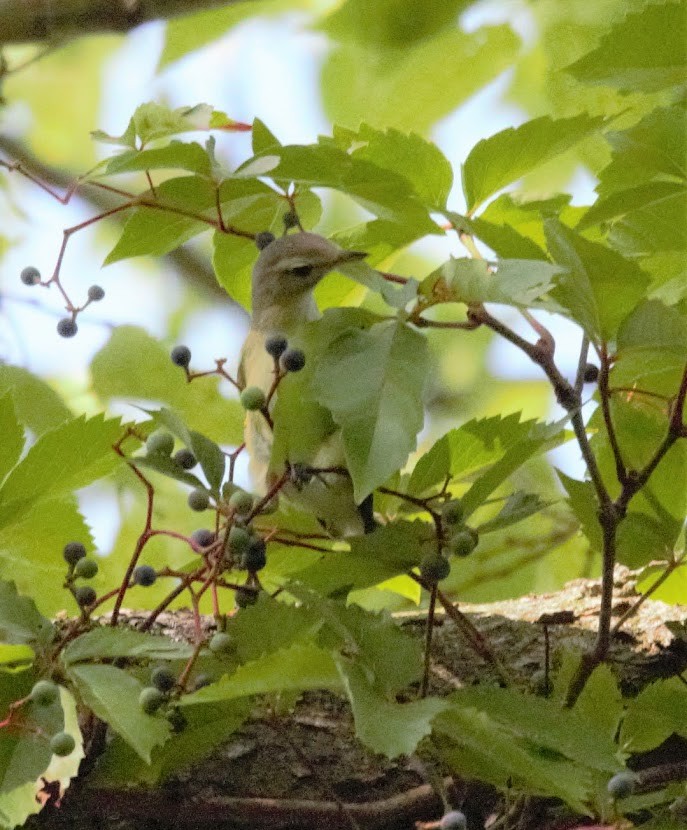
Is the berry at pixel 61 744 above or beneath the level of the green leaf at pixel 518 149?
beneath

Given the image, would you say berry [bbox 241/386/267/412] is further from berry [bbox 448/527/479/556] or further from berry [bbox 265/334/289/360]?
berry [bbox 448/527/479/556]

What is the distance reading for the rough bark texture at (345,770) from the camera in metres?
0.95

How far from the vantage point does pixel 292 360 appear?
34.8 inches

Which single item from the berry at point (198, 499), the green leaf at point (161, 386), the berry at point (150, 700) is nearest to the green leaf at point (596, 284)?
the berry at point (198, 499)

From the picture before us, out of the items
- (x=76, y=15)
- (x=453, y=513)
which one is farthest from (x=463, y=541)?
(x=76, y=15)

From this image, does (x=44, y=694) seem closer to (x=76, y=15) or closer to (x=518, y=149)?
(x=518, y=149)

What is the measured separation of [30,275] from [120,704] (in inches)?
20.8

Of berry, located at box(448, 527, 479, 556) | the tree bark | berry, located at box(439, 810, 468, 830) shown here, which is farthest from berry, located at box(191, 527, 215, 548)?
the tree bark

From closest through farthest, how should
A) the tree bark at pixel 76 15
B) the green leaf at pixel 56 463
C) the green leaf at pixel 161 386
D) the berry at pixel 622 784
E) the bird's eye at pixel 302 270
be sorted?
the berry at pixel 622 784
the green leaf at pixel 56 463
the bird's eye at pixel 302 270
the green leaf at pixel 161 386
the tree bark at pixel 76 15

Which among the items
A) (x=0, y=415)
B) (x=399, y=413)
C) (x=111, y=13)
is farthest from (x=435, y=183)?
(x=111, y=13)

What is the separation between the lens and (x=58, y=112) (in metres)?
2.94

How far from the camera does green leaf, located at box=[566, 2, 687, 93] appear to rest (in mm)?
1033

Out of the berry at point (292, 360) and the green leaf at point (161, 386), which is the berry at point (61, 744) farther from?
the green leaf at point (161, 386)

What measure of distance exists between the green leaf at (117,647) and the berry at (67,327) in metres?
0.38
